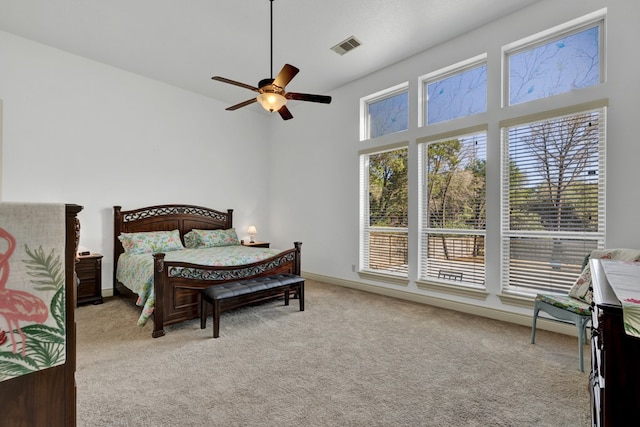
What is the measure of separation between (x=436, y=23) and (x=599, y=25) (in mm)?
1488

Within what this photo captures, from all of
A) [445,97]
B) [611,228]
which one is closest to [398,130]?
[445,97]

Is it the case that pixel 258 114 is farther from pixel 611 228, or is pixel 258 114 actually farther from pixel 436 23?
pixel 611 228

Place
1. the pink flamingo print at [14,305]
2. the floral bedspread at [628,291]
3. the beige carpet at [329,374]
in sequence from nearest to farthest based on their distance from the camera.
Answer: the floral bedspread at [628,291], the pink flamingo print at [14,305], the beige carpet at [329,374]

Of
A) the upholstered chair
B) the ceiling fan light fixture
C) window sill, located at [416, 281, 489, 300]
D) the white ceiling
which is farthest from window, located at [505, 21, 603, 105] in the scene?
the ceiling fan light fixture

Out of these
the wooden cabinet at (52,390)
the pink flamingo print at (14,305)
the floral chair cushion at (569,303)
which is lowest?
the floral chair cushion at (569,303)

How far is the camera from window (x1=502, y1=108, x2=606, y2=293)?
2.82 metres

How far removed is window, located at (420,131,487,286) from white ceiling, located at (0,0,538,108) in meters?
1.34

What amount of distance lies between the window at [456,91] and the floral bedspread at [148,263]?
9.57 feet

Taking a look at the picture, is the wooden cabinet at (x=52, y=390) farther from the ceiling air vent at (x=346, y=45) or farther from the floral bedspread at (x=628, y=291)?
the ceiling air vent at (x=346, y=45)

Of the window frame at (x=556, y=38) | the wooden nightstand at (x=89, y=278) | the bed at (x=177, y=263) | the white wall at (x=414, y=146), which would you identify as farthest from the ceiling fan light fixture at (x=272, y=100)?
the wooden nightstand at (x=89, y=278)

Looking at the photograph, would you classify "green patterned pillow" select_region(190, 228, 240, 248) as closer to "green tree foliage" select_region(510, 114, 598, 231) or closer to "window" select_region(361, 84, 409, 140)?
"window" select_region(361, 84, 409, 140)

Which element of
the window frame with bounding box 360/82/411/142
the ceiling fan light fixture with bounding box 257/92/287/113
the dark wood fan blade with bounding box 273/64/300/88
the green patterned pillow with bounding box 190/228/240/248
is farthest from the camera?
the green patterned pillow with bounding box 190/228/240/248

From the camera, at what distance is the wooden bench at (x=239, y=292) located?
286 cm

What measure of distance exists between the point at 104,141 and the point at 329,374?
4.43 meters
